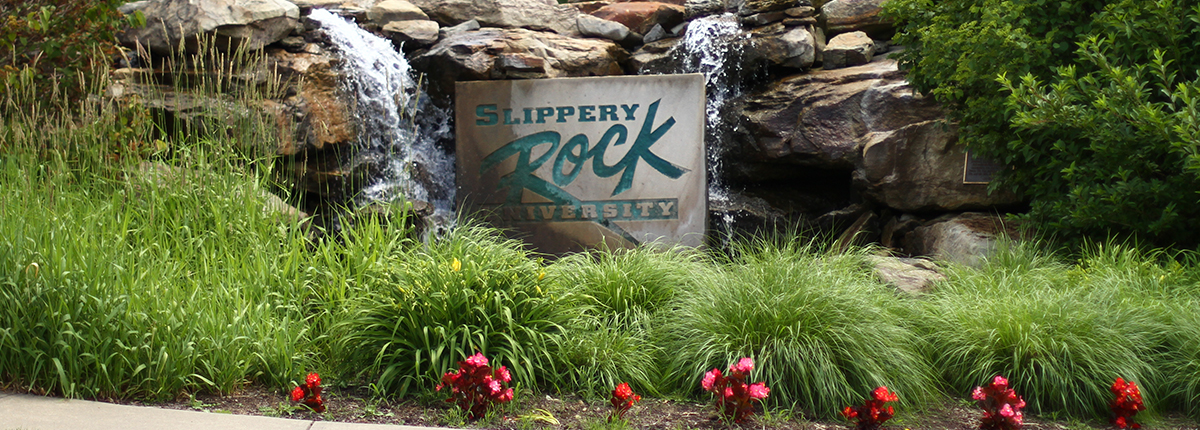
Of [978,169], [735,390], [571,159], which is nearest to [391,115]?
[571,159]

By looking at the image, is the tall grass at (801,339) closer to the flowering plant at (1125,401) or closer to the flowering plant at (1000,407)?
the flowering plant at (1000,407)

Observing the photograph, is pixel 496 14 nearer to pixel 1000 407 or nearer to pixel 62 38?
pixel 62 38

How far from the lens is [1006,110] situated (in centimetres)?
568

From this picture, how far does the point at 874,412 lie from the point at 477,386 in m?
1.65

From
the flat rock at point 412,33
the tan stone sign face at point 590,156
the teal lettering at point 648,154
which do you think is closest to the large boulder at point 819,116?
the tan stone sign face at point 590,156

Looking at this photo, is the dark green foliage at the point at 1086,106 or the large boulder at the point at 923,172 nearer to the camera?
the dark green foliage at the point at 1086,106

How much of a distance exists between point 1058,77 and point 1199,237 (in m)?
1.39

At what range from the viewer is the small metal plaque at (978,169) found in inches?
257

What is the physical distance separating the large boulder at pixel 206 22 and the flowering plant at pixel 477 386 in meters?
4.93

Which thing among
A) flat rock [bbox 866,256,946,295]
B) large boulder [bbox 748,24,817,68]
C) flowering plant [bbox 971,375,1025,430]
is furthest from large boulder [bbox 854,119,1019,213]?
flowering plant [bbox 971,375,1025,430]

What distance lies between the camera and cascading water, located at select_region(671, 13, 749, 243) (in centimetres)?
853

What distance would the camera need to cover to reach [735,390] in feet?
11.3

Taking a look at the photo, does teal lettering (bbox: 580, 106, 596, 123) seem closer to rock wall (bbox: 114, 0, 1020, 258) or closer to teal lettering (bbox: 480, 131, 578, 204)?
teal lettering (bbox: 480, 131, 578, 204)

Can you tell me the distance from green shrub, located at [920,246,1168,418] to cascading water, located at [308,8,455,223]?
15.6 feet
